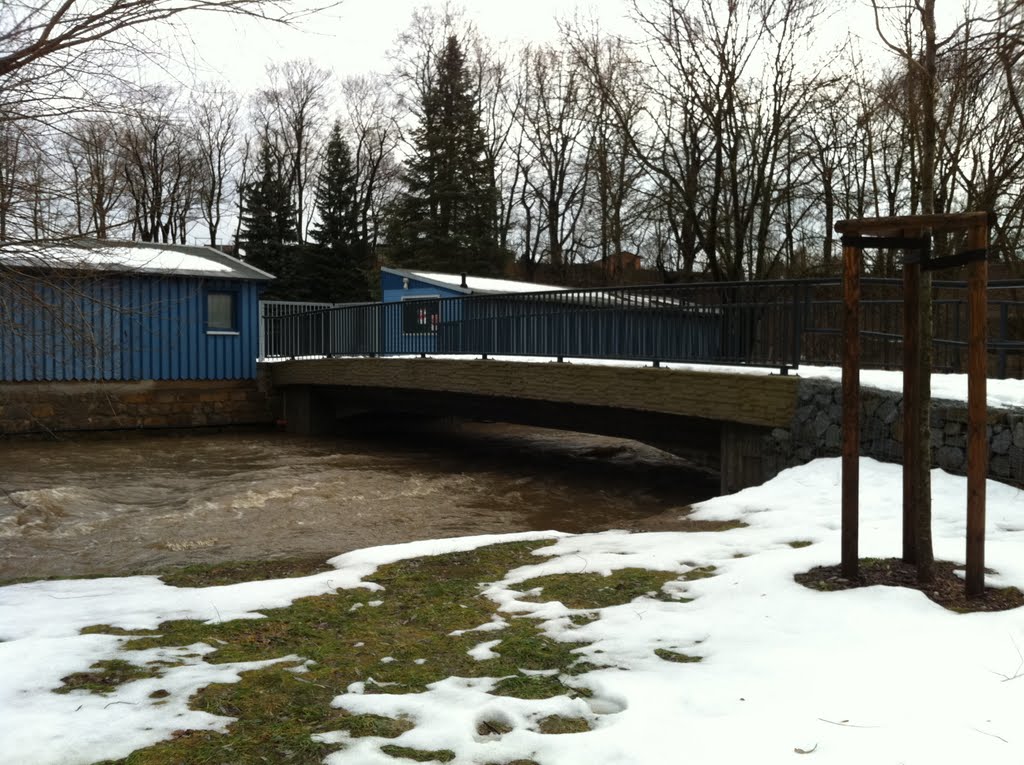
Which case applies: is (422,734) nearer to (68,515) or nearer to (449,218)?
(68,515)

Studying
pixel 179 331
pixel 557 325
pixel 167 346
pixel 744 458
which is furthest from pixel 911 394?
pixel 179 331

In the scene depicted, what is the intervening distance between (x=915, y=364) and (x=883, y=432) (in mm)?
3505

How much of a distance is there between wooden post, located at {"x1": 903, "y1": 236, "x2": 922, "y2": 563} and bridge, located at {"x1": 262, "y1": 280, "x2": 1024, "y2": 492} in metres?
2.87

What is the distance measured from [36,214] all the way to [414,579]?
12.3ft

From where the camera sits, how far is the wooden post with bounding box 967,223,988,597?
14.1 feet

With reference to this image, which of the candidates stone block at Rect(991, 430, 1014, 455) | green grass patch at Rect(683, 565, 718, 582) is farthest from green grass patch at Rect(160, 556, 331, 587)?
stone block at Rect(991, 430, 1014, 455)

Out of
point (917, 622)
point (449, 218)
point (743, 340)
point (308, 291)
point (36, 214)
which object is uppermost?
point (449, 218)

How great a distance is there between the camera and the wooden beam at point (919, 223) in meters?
4.48

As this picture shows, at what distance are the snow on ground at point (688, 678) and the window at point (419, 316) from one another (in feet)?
38.0

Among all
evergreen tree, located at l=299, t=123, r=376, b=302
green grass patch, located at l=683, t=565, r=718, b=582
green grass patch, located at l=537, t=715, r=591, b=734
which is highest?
evergreen tree, located at l=299, t=123, r=376, b=302

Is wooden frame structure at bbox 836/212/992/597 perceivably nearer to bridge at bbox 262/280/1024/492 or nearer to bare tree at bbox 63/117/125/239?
bridge at bbox 262/280/1024/492

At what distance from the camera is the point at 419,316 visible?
57.0ft

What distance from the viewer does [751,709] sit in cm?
319

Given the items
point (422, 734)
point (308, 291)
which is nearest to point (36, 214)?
point (422, 734)
